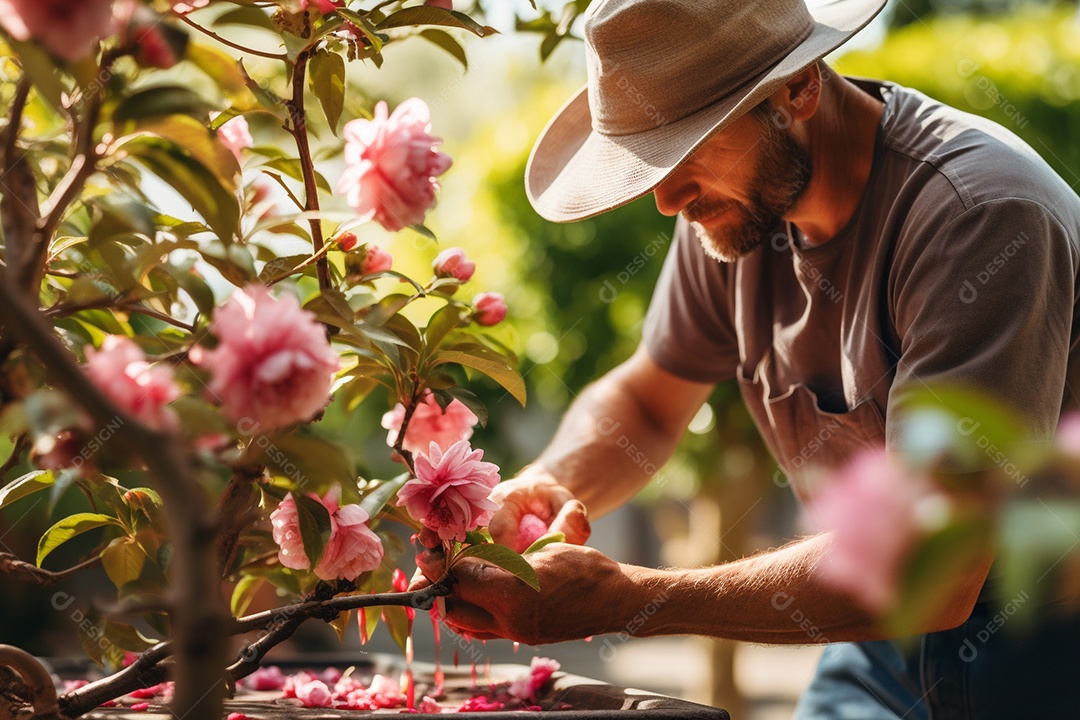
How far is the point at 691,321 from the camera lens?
70.6 inches

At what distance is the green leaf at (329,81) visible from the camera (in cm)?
102

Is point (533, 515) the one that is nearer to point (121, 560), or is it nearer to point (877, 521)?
point (121, 560)

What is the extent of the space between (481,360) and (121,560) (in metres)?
0.45

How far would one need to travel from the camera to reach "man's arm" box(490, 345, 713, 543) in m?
1.68

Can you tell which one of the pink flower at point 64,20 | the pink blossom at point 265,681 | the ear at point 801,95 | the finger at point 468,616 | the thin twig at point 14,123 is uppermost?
the pink flower at point 64,20

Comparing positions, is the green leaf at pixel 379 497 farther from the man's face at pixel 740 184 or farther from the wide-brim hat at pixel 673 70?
the man's face at pixel 740 184

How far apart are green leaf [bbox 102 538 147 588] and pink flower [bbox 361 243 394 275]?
39cm

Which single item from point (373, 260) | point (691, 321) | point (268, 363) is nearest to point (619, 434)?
point (691, 321)

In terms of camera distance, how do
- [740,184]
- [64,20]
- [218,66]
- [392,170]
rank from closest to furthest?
1. [64,20]
2. [218,66]
3. [392,170]
4. [740,184]

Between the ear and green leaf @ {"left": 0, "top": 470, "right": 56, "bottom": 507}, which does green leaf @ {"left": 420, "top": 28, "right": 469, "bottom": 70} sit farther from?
green leaf @ {"left": 0, "top": 470, "right": 56, "bottom": 507}

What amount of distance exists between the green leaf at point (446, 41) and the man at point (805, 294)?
0.55 ft

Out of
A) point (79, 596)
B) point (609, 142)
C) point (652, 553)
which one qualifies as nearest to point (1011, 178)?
point (609, 142)

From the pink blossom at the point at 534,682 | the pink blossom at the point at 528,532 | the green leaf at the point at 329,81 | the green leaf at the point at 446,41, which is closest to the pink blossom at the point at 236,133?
the green leaf at the point at 329,81

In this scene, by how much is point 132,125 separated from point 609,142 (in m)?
0.75
